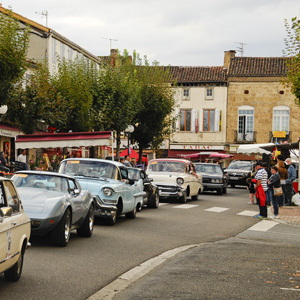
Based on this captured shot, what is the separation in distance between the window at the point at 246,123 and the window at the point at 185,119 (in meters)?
5.08

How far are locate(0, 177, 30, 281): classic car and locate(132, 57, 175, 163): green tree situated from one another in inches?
1729

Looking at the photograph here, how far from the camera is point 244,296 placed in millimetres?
7957

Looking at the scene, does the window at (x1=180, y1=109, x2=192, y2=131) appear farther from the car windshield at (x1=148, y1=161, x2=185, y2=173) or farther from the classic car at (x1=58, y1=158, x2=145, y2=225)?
the classic car at (x1=58, y1=158, x2=145, y2=225)

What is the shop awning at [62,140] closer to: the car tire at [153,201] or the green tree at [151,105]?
the car tire at [153,201]

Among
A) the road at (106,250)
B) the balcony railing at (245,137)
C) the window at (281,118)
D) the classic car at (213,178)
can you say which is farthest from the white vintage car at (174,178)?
the window at (281,118)

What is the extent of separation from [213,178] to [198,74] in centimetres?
3530

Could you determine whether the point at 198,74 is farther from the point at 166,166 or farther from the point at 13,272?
the point at 13,272

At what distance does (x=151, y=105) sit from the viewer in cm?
5303

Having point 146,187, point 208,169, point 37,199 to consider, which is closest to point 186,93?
point 208,169

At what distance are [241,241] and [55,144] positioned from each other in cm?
1403

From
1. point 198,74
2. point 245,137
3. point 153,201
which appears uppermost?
point 198,74

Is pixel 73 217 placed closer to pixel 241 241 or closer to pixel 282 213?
pixel 241 241

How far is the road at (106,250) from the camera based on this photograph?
8336mm

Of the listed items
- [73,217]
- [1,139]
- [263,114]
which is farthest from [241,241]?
[263,114]
